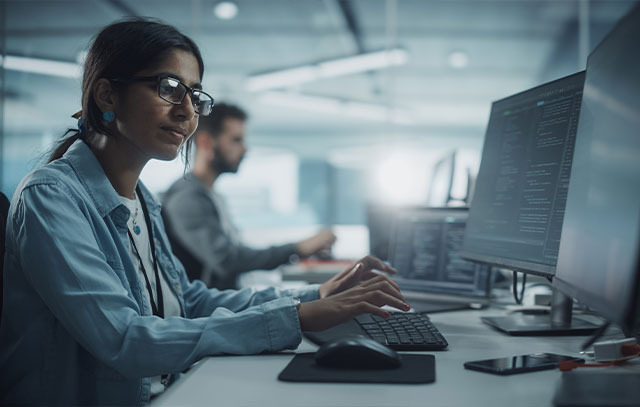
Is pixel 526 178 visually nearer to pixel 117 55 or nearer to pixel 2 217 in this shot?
pixel 117 55

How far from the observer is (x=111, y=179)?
126 centimetres

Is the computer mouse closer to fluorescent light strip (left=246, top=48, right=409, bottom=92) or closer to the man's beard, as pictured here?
the man's beard

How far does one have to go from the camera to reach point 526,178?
48.9 inches

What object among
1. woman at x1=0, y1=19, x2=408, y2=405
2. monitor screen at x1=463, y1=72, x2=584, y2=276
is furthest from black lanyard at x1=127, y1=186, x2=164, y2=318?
monitor screen at x1=463, y1=72, x2=584, y2=276

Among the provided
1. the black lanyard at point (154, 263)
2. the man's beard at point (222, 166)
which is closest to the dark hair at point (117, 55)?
the black lanyard at point (154, 263)

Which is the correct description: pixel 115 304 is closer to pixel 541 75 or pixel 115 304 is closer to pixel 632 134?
pixel 632 134

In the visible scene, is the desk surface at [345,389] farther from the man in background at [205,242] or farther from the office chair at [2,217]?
the man in background at [205,242]

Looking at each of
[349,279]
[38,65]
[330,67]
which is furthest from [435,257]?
[38,65]

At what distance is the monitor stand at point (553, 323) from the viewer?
118 cm

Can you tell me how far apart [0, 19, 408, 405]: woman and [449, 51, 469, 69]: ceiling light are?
216 inches

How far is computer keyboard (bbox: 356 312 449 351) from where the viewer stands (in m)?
1.03

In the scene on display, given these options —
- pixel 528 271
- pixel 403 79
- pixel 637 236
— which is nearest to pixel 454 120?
pixel 403 79

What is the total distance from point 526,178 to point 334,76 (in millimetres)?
5407

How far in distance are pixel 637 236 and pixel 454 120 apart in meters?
8.27
